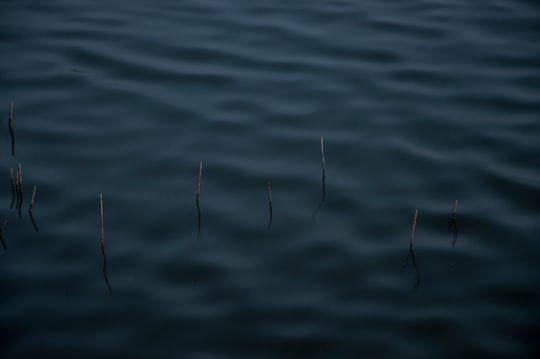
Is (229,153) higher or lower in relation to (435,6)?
lower

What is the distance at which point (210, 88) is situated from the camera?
692 centimetres

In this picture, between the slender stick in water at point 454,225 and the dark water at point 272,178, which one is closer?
the dark water at point 272,178

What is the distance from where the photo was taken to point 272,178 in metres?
5.74

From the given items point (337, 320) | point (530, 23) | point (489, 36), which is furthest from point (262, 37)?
point (337, 320)

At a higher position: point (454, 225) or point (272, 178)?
point (272, 178)

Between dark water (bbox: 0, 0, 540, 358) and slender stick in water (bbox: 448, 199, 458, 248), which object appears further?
slender stick in water (bbox: 448, 199, 458, 248)

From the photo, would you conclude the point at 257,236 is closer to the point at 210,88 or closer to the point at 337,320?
the point at 337,320

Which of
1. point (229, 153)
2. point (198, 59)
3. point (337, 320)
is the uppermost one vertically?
point (198, 59)

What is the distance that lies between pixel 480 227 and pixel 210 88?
3033mm

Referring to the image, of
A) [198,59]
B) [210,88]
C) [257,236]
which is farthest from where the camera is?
[198,59]

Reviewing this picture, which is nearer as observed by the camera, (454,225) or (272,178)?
(454,225)

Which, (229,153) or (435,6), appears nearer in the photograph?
(229,153)

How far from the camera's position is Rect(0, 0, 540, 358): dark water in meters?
4.38

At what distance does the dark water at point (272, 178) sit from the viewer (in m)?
4.38
